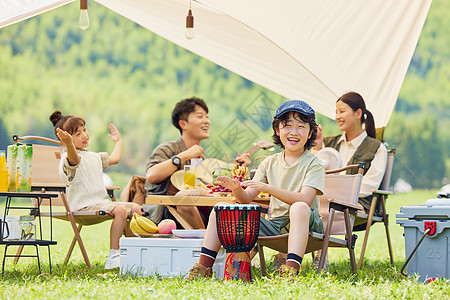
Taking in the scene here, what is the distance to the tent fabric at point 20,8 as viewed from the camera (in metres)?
3.65

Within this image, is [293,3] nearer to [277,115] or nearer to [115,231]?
[277,115]

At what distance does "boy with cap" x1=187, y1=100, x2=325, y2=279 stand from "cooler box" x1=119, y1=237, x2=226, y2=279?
0.22 m

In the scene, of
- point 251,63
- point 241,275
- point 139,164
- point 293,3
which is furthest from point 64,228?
point 241,275

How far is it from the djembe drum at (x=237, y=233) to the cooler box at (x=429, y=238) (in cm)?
83

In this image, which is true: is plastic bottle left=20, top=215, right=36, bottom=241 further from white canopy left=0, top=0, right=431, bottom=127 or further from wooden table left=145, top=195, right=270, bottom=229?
white canopy left=0, top=0, right=431, bottom=127

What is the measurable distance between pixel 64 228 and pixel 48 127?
23.7 feet

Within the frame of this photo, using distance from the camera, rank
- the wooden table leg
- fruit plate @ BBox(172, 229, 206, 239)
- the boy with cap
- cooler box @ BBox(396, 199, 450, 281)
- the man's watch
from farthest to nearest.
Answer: the man's watch, the wooden table leg, fruit plate @ BBox(172, 229, 206, 239), cooler box @ BBox(396, 199, 450, 281), the boy with cap

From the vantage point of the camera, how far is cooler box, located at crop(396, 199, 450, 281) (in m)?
2.98

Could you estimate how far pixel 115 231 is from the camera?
3.80m

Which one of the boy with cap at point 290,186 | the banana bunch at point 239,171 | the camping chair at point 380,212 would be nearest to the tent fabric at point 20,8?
the banana bunch at point 239,171

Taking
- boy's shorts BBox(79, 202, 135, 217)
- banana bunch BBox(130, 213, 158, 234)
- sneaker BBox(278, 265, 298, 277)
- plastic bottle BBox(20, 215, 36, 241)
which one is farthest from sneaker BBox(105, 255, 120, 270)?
sneaker BBox(278, 265, 298, 277)

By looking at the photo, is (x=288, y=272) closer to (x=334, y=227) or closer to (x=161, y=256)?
(x=161, y=256)

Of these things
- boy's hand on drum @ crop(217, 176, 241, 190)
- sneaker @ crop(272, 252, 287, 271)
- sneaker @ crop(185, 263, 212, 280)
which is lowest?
sneaker @ crop(272, 252, 287, 271)

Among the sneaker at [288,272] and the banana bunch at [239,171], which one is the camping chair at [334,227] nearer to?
the sneaker at [288,272]
